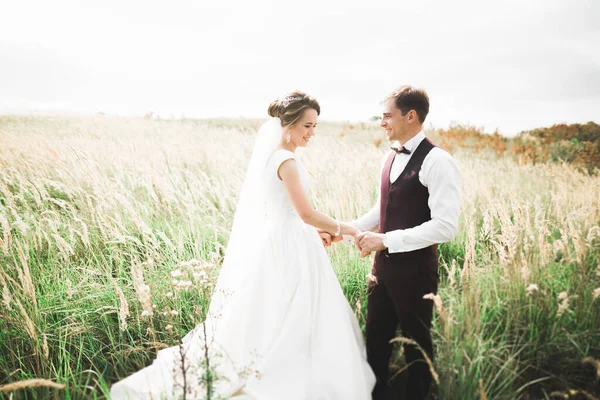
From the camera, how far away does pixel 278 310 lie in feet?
7.84

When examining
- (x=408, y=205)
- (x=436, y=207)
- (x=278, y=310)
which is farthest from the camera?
(x=278, y=310)

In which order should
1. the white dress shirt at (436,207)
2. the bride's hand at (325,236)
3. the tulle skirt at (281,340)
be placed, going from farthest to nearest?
the bride's hand at (325,236) → the tulle skirt at (281,340) → the white dress shirt at (436,207)

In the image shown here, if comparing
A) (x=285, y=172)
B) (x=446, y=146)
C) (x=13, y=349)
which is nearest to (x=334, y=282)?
(x=285, y=172)

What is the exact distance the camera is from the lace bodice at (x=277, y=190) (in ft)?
8.30

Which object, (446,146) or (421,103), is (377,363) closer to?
(421,103)

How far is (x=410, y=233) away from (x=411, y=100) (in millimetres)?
892

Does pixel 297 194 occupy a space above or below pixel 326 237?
above

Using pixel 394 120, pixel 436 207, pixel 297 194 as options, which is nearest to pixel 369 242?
pixel 436 207

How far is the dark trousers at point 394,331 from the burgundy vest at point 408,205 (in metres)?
0.17

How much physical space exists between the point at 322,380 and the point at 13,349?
2315mm

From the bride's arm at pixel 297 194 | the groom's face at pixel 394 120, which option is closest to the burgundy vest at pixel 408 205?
the groom's face at pixel 394 120

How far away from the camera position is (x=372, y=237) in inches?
92.8

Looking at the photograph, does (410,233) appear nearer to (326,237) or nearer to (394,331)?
(394,331)

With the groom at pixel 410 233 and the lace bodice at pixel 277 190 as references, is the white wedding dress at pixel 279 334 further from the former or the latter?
the groom at pixel 410 233
